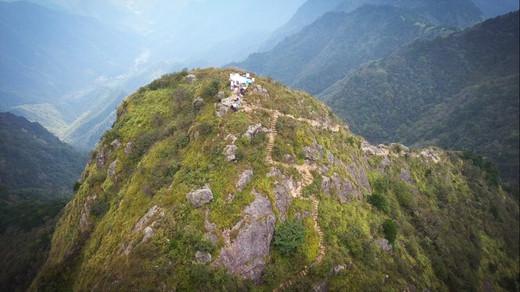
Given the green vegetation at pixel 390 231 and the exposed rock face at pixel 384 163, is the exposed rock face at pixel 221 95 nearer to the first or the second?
the green vegetation at pixel 390 231

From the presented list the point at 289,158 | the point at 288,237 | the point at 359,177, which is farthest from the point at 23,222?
the point at 359,177

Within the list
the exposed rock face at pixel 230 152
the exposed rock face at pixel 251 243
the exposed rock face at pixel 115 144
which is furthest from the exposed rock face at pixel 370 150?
the exposed rock face at pixel 115 144

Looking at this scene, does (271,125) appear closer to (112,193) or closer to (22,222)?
(112,193)

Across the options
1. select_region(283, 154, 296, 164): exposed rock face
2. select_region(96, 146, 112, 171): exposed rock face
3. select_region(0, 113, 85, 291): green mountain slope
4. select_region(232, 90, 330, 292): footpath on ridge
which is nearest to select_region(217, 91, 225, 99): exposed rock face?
select_region(232, 90, 330, 292): footpath on ridge

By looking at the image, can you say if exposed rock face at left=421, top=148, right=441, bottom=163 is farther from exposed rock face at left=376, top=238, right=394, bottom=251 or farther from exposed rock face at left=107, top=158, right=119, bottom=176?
exposed rock face at left=107, top=158, right=119, bottom=176

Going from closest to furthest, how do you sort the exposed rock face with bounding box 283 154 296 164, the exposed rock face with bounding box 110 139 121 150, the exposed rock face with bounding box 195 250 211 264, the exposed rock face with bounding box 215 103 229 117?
the exposed rock face with bounding box 195 250 211 264, the exposed rock face with bounding box 283 154 296 164, the exposed rock face with bounding box 215 103 229 117, the exposed rock face with bounding box 110 139 121 150

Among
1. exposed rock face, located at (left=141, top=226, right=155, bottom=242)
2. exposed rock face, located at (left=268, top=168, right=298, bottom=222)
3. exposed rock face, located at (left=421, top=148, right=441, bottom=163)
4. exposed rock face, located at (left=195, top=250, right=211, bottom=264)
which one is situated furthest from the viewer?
exposed rock face, located at (left=421, top=148, right=441, bottom=163)
